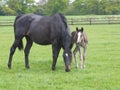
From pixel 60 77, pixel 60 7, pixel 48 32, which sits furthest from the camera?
pixel 60 7

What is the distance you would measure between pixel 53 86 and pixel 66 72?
6.36 feet

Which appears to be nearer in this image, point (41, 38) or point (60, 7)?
point (41, 38)

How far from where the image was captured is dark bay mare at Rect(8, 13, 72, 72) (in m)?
9.80

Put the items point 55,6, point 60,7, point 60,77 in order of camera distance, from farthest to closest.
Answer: point 60,7 → point 55,6 → point 60,77

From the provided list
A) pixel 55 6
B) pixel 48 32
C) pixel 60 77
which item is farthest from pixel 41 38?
pixel 55 6

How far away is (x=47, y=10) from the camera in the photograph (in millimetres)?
92812

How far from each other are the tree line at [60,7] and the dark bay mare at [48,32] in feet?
264

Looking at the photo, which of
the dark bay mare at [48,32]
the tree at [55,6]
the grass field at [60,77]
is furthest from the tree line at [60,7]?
the grass field at [60,77]

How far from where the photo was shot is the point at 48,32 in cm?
1023

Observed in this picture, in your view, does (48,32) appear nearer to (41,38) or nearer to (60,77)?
(41,38)

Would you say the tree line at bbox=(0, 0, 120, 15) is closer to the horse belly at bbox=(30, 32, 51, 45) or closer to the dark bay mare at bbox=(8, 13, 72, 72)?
the dark bay mare at bbox=(8, 13, 72, 72)

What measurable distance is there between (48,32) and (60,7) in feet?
281

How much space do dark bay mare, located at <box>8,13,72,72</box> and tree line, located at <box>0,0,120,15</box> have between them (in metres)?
80.5

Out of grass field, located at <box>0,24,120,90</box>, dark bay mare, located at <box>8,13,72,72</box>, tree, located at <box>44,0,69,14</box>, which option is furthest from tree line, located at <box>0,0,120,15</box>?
grass field, located at <box>0,24,120,90</box>
